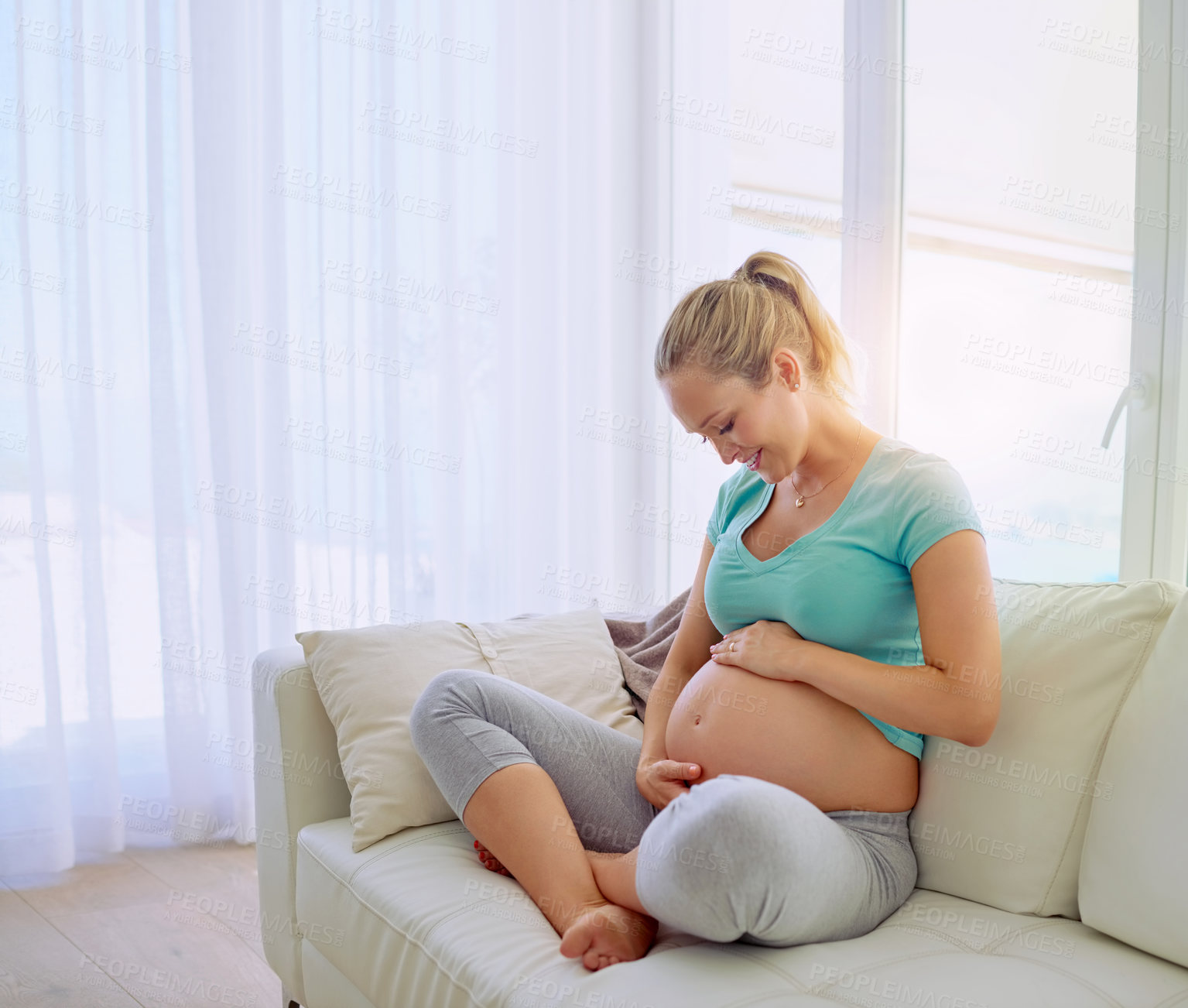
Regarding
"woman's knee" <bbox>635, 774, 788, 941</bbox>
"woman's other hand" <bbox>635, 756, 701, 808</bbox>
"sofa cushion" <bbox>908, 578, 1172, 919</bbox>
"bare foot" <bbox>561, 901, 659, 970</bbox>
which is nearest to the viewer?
"woman's knee" <bbox>635, 774, 788, 941</bbox>

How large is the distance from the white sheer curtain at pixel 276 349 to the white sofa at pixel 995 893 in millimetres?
1121

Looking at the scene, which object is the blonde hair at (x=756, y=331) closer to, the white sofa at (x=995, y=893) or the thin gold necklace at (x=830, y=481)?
the thin gold necklace at (x=830, y=481)

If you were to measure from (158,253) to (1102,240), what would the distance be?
6.56ft

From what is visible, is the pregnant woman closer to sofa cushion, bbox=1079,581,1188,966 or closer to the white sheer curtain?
sofa cushion, bbox=1079,581,1188,966

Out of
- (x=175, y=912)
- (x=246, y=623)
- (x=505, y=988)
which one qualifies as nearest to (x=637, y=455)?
(x=246, y=623)

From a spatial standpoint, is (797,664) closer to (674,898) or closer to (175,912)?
(674,898)

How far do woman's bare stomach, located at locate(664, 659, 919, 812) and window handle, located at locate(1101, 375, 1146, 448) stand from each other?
0.79m

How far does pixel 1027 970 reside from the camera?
1.01 metres

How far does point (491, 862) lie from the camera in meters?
1.35

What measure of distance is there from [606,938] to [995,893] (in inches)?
18.7

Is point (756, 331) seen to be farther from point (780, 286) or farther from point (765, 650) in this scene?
point (765, 650)

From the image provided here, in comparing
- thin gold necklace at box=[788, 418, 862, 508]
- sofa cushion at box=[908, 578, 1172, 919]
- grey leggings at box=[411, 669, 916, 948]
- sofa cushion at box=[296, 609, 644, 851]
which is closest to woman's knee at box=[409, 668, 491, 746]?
grey leggings at box=[411, 669, 916, 948]

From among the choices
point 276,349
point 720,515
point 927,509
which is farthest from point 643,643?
point 276,349

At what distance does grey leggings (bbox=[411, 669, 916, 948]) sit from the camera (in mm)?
973
